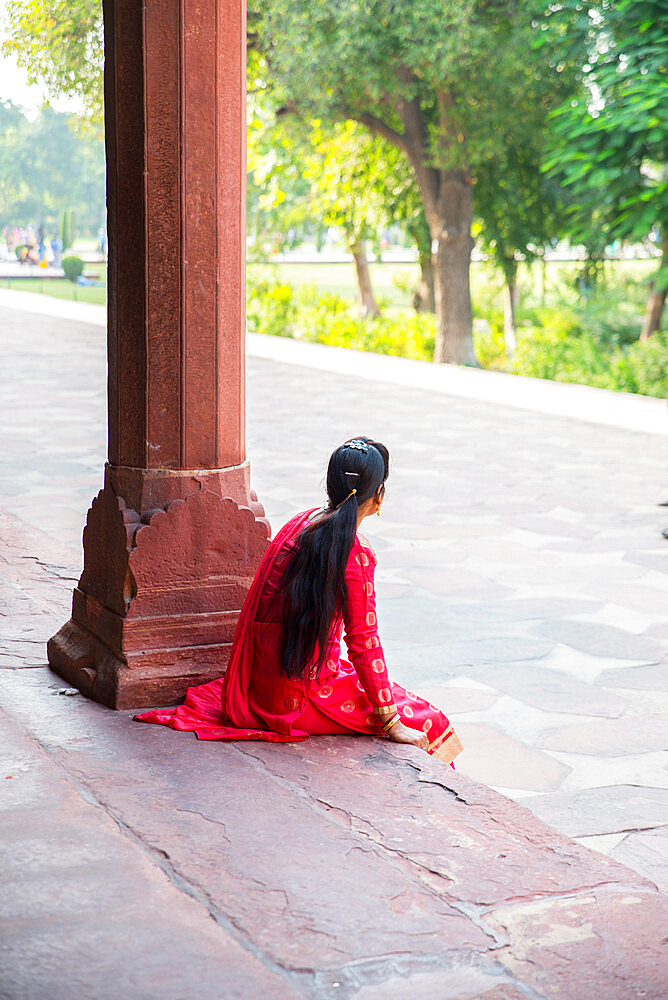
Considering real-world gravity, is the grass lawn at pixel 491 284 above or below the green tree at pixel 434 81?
below

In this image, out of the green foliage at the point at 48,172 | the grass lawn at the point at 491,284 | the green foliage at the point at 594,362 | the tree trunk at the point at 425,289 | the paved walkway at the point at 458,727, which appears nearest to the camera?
the paved walkway at the point at 458,727

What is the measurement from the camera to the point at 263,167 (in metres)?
18.6

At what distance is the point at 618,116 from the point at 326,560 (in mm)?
9989

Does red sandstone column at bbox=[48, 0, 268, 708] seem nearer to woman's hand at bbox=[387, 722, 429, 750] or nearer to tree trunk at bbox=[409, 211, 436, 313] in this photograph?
woman's hand at bbox=[387, 722, 429, 750]

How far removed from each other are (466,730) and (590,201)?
10.5 metres

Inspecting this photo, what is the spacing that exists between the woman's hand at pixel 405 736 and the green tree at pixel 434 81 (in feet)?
38.4

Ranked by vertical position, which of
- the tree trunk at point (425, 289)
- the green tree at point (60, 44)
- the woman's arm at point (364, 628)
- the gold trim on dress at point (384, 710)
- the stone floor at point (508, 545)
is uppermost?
the green tree at point (60, 44)

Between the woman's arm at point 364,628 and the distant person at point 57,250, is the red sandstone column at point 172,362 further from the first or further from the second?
the distant person at point 57,250

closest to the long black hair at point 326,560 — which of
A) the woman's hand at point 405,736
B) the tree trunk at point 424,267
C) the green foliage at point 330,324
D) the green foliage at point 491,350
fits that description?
the woman's hand at point 405,736

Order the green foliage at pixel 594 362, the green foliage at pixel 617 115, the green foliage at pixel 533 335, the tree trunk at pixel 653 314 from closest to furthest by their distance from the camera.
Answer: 1. the green foliage at pixel 617 115
2. the green foliage at pixel 594 362
3. the green foliage at pixel 533 335
4. the tree trunk at pixel 653 314

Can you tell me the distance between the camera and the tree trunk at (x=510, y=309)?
58.8 feet

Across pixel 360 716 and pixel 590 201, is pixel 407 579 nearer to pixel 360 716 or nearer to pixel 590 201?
pixel 360 716

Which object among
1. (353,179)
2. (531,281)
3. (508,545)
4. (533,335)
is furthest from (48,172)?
(508,545)

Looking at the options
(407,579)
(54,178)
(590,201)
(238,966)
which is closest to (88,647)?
(238,966)
